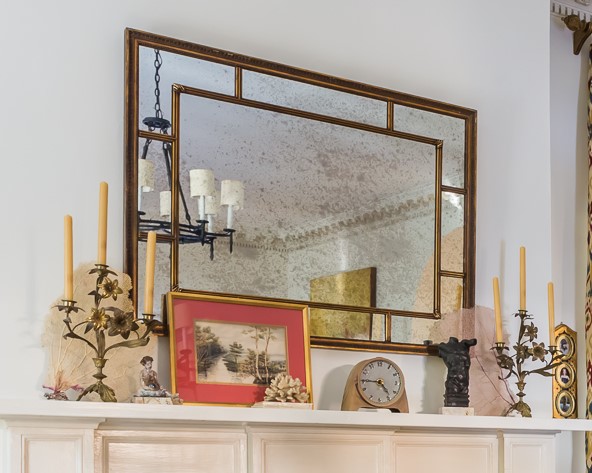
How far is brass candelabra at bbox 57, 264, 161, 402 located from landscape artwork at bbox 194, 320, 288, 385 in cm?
24

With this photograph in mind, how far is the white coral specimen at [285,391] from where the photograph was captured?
2.71 metres

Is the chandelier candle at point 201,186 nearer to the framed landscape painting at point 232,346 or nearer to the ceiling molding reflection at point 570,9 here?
the framed landscape painting at point 232,346

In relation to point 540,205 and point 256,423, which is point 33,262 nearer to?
point 256,423

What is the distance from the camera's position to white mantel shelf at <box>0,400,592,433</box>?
221cm

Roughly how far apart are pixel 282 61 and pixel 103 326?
112 centimetres

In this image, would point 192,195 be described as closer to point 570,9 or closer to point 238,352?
point 238,352

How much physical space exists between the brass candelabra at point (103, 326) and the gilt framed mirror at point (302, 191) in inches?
6.8

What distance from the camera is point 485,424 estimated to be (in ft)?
9.79

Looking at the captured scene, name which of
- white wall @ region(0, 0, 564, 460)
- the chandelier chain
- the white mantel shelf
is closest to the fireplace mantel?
the white mantel shelf

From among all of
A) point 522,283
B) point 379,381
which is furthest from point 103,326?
point 522,283

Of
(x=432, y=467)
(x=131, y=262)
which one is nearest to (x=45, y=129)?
(x=131, y=262)

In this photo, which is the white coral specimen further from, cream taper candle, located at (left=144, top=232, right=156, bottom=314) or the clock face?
cream taper candle, located at (left=144, top=232, right=156, bottom=314)

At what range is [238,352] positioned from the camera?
2771mm

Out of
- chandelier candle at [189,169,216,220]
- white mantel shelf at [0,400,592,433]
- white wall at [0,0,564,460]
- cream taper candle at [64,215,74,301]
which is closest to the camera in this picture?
white mantel shelf at [0,400,592,433]
